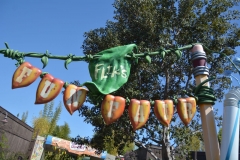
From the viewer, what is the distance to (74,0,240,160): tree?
8.15 metres

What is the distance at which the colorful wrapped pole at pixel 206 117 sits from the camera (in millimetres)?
3227

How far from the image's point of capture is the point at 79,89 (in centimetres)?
314

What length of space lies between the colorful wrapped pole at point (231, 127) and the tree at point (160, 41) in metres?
4.63

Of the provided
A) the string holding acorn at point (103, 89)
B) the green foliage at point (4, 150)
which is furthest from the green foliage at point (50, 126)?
the string holding acorn at point (103, 89)

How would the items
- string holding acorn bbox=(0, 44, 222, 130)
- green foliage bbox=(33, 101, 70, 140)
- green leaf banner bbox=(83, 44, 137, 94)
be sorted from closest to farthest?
string holding acorn bbox=(0, 44, 222, 130), green leaf banner bbox=(83, 44, 137, 94), green foliage bbox=(33, 101, 70, 140)

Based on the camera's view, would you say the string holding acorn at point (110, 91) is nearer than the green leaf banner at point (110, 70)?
Yes

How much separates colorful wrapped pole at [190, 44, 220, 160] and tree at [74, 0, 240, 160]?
13.7 feet

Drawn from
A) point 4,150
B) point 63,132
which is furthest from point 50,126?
point 4,150

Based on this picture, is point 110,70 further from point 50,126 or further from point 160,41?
point 50,126

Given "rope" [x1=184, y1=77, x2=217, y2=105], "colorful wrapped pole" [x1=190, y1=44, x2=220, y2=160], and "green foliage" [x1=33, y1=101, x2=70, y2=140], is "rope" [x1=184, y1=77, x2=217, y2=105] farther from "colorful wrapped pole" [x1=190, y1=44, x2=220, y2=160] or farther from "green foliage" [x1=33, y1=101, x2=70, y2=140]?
"green foliage" [x1=33, y1=101, x2=70, y2=140]

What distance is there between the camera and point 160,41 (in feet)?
26.0

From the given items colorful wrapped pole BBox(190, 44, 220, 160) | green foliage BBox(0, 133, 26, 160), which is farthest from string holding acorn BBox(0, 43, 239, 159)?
green foliage BBox(0, 133, 26, 160)

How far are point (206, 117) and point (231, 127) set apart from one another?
360 millimetres

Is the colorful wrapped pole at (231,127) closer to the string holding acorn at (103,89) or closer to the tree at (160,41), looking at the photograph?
the string holding acorn at (103,89)
